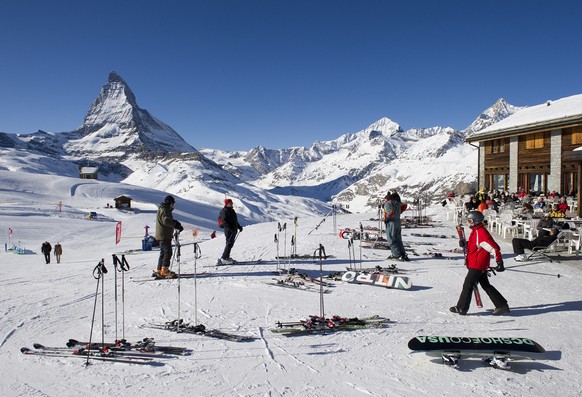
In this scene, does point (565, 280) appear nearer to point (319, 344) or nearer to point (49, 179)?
point (319, 344)

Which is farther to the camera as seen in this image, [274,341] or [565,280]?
[565,280]

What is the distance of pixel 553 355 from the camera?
4.77 m

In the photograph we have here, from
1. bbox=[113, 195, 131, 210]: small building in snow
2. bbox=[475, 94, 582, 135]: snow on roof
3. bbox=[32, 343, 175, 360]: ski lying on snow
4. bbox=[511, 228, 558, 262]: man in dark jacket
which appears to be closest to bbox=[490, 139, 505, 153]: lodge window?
bbox=[475, 94, 582, 135]: snow on roof

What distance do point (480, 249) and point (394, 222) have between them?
15.1ft

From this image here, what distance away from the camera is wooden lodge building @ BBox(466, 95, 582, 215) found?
2372cm

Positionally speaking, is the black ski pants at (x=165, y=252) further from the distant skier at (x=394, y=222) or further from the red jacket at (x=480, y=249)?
the red jacket at (x=480, y=249)

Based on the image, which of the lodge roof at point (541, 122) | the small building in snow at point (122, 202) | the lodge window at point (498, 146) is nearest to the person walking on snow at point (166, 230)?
the lodge roof at point (541, 122)

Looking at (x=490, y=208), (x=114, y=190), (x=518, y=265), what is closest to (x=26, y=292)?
(x=518, y=265)

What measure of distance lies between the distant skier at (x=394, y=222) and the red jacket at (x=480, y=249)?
441 centimetres

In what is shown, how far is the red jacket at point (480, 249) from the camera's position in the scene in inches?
237

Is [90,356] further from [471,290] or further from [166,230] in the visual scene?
[471,290]

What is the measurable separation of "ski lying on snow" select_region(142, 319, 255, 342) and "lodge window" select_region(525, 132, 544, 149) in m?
26.9

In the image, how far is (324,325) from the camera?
579cm

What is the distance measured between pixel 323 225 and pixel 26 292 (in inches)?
544
